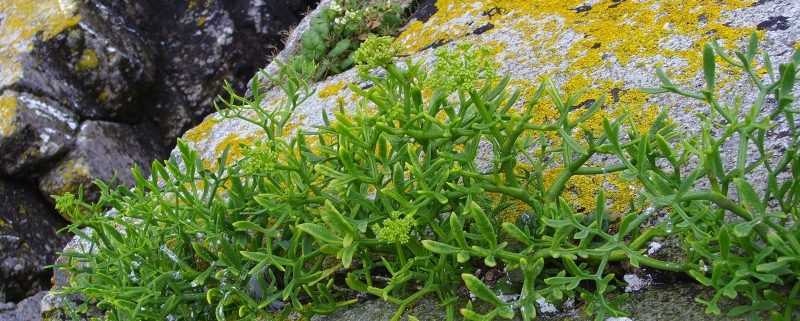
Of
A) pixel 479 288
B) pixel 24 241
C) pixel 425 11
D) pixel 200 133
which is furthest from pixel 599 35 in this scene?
pixel 24 241

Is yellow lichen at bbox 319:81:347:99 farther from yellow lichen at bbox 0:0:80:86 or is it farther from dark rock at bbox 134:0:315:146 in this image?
yellow lichen at bbox 0:0:80:86

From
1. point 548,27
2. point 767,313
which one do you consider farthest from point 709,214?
point 548,27

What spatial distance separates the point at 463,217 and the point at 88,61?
4.12 m

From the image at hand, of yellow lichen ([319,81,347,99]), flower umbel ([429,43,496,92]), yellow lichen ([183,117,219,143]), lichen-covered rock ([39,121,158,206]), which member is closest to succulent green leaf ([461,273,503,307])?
flower umbel ([429,43,496,92])

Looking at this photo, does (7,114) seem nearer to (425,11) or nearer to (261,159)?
(425,11)

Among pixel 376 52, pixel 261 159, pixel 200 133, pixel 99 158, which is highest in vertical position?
pixel 376 52

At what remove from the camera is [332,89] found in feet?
11.2

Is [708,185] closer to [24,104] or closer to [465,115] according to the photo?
[465,115]

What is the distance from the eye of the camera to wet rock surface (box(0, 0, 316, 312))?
4.77 m

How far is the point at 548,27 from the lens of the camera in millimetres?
3111

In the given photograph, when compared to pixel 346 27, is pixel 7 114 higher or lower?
higher

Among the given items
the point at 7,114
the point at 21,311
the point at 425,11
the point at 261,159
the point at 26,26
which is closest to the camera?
the point at 261,159

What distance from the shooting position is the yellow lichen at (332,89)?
3381 millimetres

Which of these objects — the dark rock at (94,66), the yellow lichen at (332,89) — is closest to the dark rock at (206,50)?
the dark rock at (94,66)
